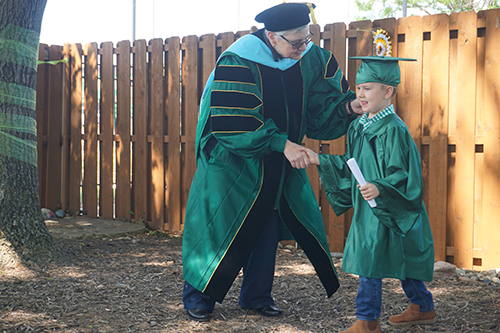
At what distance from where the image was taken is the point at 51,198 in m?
6.74

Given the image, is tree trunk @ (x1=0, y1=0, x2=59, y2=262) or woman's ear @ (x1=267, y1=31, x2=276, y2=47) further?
tree trunk @ (x1=0, y1=0, x2=59, y2=262)

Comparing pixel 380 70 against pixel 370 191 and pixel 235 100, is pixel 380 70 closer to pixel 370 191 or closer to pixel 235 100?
pixel 370 191

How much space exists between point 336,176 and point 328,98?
1.85ft

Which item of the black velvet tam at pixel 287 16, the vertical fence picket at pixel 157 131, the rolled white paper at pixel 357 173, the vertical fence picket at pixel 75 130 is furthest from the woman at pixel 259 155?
the vertical fence picket at pixel 75 130

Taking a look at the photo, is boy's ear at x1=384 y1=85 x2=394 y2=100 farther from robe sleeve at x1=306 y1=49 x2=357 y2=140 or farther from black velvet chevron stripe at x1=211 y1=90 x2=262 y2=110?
black velvet chevron stripe at x1=211 y1=90 x2=262 y2=110

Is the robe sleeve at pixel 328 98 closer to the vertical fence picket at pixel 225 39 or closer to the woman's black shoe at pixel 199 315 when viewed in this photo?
the woman's black shoe at pixel 199 315

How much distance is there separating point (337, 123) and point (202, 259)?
1.17 m

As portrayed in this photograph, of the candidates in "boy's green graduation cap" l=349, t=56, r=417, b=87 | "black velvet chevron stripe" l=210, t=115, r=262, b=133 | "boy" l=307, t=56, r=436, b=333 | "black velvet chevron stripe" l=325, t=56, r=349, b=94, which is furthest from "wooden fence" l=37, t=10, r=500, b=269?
"black velvet chevron stripe" l=210, t=115, r=262, b=133

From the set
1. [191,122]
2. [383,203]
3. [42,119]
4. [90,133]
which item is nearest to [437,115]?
[383,203]

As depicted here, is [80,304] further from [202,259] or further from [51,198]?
[51,198]

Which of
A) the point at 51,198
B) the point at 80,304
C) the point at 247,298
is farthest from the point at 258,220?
the point at 51,198

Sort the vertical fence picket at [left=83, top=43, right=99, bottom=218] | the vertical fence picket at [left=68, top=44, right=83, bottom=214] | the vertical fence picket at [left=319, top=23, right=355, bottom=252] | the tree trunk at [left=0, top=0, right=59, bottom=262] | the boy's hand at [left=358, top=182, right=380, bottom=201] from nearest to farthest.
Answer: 1. the boy's hand at [left=358, top=182, right=380, bottom=201]
2. the tree trunk at [left=0, top=0, right=59, bottom=262]
3. the vertical fence picket at [left=319, top=23, right=355, bottom=252]
4. the vertical fence picket at [left=83, top=43, right=99, bottom=218]
5. the vertical fence picket at [left=68, top=44, right=83, bottom=214]

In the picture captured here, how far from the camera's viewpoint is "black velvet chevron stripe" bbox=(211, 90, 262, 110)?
2.65m

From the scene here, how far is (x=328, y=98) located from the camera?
2957mm
